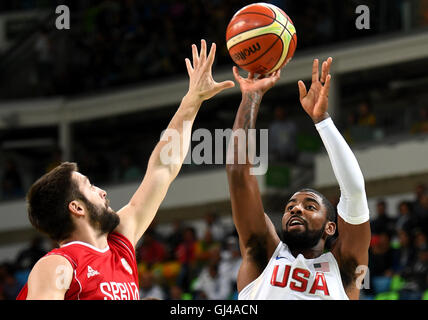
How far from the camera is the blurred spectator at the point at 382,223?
1047 centimetres

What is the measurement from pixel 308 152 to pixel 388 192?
163 cm

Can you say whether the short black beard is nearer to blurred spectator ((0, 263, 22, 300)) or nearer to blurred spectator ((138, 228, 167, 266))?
blurred spectator ((138, 228, 167, 266))

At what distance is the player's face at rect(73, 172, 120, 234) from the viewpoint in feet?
13.2

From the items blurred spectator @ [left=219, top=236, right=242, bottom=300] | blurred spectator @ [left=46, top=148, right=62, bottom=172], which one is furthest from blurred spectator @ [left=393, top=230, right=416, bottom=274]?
blurred spectator @ [left=46, top=148, right=62, bottom=172]

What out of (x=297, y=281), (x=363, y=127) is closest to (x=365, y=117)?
(x=363, y=127)

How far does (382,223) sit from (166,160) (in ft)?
21.6

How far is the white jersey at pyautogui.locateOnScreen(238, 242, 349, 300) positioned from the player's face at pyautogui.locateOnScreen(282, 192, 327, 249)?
0.29 ft

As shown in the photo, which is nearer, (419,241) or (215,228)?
(419,241)

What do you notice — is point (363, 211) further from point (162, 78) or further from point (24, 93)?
point (24, 93)

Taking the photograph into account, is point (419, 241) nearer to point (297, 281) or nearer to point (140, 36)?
point (297, 281)

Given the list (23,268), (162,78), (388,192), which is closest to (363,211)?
(388,192)

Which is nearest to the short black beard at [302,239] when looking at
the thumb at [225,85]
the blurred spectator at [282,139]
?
the thumb at [225,85]

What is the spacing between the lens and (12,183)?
16.2m

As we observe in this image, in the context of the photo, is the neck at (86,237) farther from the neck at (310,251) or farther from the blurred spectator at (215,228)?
the blurred spectator at (215,228)
